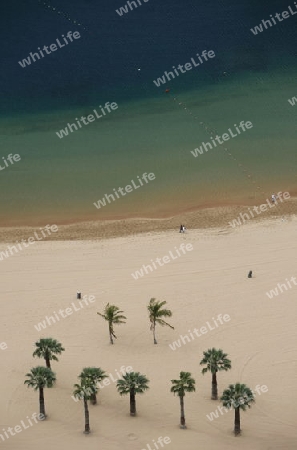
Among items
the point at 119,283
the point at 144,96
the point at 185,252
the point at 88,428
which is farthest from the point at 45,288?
the point at 144,96

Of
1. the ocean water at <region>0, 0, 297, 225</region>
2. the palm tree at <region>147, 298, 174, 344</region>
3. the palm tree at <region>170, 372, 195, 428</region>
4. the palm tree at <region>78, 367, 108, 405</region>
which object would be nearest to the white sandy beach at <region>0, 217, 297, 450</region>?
the palm tree at <region>147, 298, 174, 344</region>

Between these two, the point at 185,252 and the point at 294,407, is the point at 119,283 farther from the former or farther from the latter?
the point at 294,407

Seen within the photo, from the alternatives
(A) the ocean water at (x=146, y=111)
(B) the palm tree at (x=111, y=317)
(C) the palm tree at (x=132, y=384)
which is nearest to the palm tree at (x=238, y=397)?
(C) the palm tree at (x=132, y=384)

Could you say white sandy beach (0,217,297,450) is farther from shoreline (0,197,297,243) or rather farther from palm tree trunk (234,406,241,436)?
shoreline (0,197,297,243)

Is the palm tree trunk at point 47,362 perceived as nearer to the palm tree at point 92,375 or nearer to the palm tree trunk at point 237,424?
the palm tree at point 92,375

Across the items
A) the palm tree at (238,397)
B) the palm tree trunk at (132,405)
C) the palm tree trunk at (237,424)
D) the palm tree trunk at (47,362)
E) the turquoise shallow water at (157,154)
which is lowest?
the palm tree trunk at (237,424)
